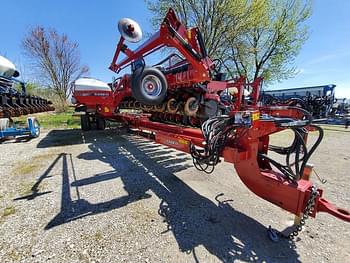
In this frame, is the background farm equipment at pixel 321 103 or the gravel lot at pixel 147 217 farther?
the background farm equipment at pixel 321 103

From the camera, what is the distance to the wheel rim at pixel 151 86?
404cm

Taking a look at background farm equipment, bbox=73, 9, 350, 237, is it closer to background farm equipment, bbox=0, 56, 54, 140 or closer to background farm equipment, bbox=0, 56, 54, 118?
background farm equipment, bbox=0, 56, 54, 140

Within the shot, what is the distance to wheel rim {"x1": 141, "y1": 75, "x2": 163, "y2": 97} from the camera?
4035 mm

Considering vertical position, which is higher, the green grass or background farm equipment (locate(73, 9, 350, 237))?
background farm equipment (locate(73, 9, 350, 237))

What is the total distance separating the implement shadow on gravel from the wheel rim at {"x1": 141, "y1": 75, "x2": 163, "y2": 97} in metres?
1.56

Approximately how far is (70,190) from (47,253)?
1.28 m

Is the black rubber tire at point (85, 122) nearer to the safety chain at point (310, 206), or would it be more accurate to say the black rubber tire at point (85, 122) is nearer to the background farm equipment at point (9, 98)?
the background farm equipment at point (9, 98)

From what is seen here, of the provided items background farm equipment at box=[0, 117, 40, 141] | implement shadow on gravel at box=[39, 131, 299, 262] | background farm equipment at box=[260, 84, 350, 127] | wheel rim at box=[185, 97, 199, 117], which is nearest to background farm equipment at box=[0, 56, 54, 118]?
background farm equipment at box=[0, 117, 40, 141]

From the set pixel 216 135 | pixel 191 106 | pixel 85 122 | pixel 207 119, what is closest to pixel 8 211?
pixel 216 135

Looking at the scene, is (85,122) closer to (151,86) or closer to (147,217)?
(151,86)

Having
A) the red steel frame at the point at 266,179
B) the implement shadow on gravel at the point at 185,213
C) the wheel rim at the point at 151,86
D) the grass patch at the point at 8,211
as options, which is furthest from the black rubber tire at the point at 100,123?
the red steel frame at the point at 266,179

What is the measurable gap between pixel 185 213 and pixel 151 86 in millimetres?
2861

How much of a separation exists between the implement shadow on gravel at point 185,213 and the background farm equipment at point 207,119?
40cm

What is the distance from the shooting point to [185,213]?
231 cm
